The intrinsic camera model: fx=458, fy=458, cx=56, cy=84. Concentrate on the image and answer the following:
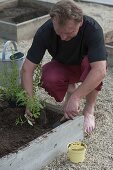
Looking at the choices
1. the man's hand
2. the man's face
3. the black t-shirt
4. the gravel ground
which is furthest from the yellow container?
the man's face

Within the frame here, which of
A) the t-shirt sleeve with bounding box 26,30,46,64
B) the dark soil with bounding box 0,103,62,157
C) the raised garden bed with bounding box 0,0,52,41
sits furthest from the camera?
the raised garden bed with bounding box 0,0,52,41

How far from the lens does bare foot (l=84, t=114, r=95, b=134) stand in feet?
13.1

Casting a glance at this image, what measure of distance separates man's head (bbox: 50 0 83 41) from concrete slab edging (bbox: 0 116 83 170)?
0.72 meters

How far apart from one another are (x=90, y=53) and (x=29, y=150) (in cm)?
95

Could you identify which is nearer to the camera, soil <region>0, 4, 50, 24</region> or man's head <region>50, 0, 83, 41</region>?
man's head <region>50, 0, 83, 41</region>

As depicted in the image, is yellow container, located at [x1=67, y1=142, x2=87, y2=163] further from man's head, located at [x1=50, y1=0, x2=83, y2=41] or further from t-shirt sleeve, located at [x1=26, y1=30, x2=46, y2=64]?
man's head, located at [x1=50, y1=0, x2=83, y2=41]

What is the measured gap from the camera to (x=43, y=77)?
4.07 metres

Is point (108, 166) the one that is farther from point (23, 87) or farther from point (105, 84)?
point (105, 84)

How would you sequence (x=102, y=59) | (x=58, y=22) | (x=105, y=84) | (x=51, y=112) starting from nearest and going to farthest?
(x=58, y=22)
(x=102, y=59)
(x=51, y=112)
(x=105, y=84)

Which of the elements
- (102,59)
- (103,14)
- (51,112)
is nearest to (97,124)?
(51,112)

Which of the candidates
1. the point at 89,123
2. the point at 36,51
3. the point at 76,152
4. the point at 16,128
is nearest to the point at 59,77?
the point at 36,51

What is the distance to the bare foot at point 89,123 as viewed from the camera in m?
4.00

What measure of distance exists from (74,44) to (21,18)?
132 inches

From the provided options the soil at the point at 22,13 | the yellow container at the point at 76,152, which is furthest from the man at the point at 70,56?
the soil at the point at 22,13
